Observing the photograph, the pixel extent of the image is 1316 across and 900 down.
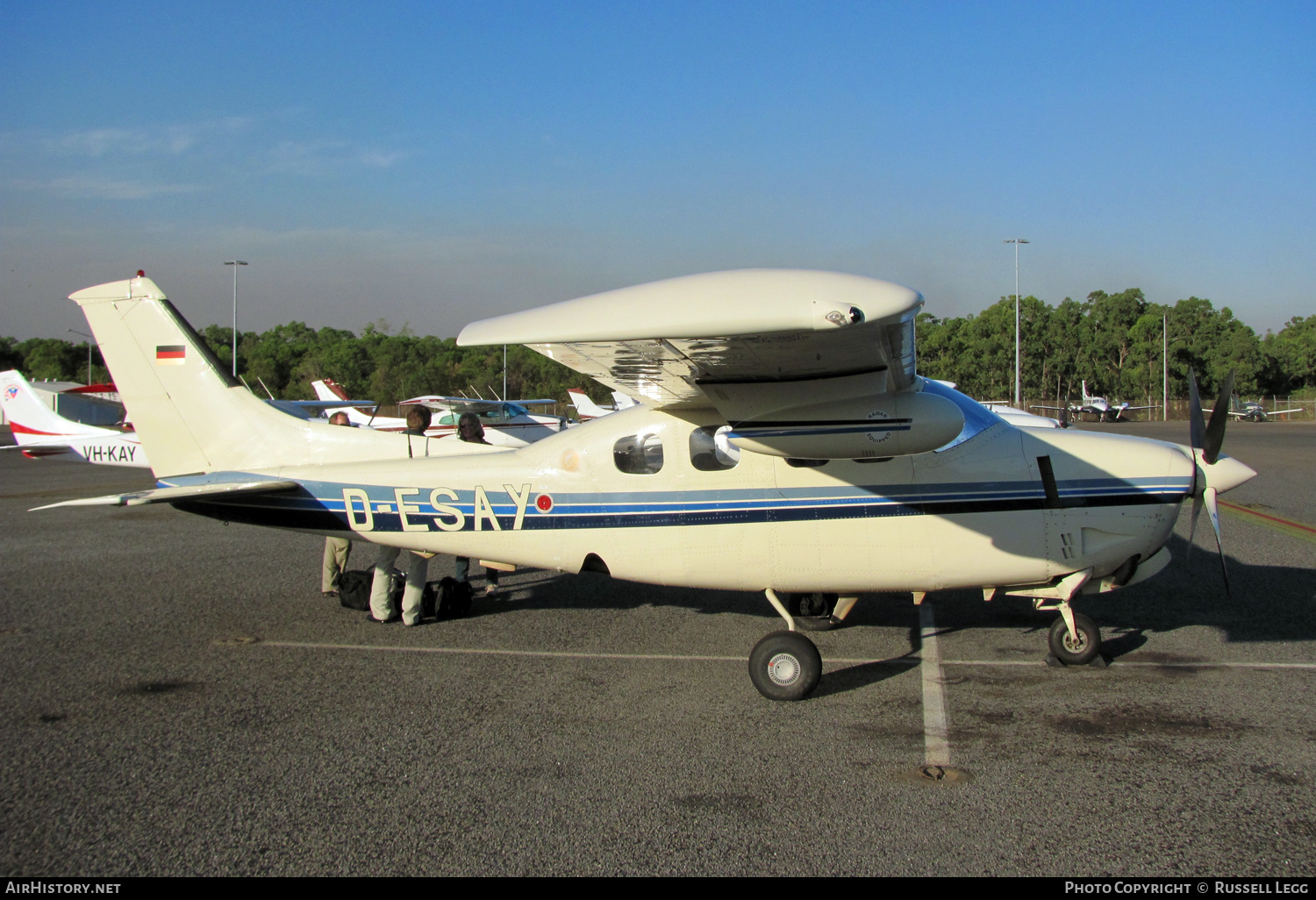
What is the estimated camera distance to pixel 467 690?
17.7 ft

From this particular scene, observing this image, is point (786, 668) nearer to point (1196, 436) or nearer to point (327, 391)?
point (1196, 436)

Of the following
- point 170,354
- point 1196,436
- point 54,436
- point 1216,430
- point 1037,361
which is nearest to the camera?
point 1216,430

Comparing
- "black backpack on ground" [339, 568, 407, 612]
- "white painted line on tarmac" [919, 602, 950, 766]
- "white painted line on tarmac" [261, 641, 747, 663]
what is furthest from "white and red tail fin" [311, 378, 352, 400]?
"white painted line on tarmac" [919, 602, 950, 766]

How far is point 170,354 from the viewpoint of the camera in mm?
6531

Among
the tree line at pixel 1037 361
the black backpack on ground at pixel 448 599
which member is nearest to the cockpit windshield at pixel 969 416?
the black backpack on ground at pixel 448 599

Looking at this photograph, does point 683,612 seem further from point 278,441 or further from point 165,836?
point 165,836

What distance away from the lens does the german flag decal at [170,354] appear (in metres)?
6.52

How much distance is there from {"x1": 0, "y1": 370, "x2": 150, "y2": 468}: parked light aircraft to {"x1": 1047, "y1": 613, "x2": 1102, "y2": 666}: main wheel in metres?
14.7

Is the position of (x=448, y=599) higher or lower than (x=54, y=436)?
lower

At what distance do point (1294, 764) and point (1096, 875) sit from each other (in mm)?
1704

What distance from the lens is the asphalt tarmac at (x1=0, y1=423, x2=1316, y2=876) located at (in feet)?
11.1

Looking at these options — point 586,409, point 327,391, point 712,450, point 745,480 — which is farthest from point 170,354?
Answer: point 327,391

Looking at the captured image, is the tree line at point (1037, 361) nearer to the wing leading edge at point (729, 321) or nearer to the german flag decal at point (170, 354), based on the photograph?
the german flag decal at point (170, 354)

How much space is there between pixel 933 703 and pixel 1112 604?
3.39m
